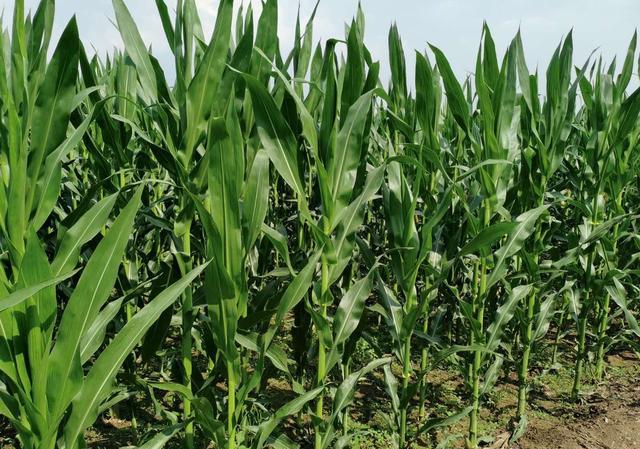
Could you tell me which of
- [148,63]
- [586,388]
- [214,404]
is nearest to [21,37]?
[148,63]

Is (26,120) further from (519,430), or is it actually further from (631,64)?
(631,64)

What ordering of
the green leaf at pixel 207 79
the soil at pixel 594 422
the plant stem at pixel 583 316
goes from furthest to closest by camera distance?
the plant stem at pixel 583 316
the soil at pixel 594 422
the green leaf at pixel 207 79

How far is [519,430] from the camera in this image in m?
3.04

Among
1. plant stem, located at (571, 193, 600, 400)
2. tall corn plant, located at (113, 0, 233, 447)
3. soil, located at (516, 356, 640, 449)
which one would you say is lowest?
soil, located at (516, 356, 640, 449)

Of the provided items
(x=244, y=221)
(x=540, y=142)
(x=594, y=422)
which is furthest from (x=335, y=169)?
(x=594, y=422)

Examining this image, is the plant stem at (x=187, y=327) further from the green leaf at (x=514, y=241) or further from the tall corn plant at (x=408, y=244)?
the green leaf at (x=514, y=241)

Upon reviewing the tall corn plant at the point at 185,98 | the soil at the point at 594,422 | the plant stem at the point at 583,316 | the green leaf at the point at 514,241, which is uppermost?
the tall corn plant at the point at 185,98

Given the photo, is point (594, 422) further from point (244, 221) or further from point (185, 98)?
point (185, 98)

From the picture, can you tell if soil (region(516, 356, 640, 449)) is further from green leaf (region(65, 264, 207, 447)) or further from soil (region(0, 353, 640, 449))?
green leaf (region(65, 264, 207, 447))

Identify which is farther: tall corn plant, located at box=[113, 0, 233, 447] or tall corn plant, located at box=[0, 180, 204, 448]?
tall corn plant, located at box=[113, 0, 233, 447]

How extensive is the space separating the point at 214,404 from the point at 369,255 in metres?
0.95

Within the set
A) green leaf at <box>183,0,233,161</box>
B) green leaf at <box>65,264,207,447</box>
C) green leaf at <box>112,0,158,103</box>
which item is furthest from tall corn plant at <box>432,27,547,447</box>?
green leaf at <box>65,264,207,447</box>

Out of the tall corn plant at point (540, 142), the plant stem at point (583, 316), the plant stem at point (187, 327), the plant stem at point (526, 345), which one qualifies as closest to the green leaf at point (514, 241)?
the tall corn plant at point (540, 142)

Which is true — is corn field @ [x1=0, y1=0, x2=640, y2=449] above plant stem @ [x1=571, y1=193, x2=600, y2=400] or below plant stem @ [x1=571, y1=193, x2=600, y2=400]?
above
